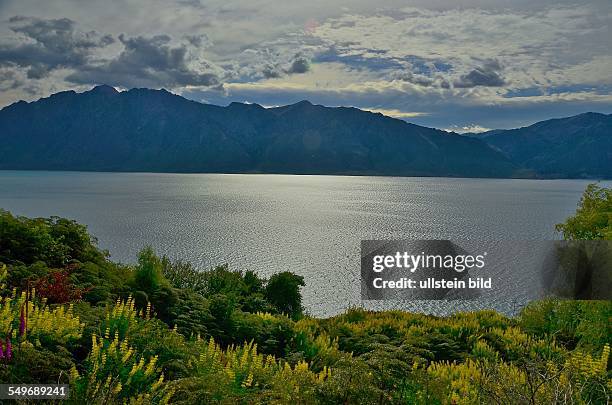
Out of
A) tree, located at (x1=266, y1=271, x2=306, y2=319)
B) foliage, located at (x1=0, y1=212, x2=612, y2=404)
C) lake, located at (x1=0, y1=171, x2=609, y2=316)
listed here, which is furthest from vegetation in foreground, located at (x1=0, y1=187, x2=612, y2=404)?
lake, located at (x1=0, y1=171, x2=609, y2=316)

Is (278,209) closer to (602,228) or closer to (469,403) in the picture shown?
(602,228)

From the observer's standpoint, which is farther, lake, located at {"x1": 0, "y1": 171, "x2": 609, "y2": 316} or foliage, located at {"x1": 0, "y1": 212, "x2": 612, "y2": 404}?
lake, located at {"x1": 0, "y1": 171, "x2": 609, "y2": 316}

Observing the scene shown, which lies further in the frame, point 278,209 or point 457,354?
point 278,209

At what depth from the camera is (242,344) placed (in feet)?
43.4

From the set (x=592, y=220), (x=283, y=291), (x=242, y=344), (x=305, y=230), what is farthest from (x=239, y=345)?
(x=305, y=230)

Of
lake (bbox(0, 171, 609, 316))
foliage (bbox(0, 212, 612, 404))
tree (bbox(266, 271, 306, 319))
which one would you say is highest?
foliage (bbox(0, 212, 612, 404))

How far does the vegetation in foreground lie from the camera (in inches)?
265

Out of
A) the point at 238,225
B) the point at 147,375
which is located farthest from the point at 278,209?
the point at 147,375

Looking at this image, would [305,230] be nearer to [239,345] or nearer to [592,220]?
[592,220]

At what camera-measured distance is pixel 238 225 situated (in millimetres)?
103938

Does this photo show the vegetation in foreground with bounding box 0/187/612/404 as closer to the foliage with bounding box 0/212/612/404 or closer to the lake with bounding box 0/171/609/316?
the foliage with bounding box 0/212/612/404

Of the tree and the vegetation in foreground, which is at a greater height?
the vegetation in foreground

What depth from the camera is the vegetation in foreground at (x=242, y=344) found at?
6734mm

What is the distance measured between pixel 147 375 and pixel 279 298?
2104 cm
